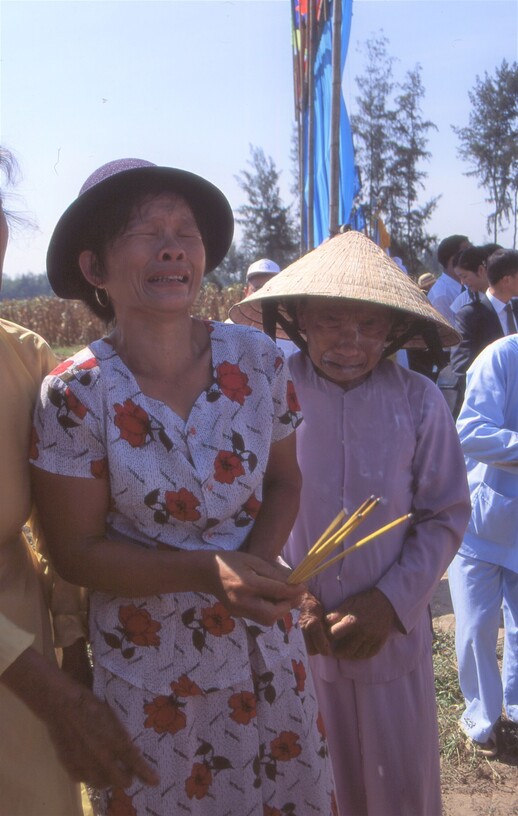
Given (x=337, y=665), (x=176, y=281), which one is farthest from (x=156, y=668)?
(x=176, y=281)

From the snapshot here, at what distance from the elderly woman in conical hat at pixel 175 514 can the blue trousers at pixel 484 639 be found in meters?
1.86

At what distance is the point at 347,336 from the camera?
216 cm

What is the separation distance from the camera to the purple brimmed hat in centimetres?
175

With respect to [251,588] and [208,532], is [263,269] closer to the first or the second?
[208,532]

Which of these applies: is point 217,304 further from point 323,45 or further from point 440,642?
point 440,642

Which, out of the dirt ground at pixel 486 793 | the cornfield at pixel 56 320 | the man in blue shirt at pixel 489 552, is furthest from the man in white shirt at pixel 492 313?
the cornfield at pixel 56 320

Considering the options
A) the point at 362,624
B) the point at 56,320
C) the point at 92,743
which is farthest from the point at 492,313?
the point at 56,320

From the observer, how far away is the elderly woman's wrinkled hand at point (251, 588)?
58.3 inches

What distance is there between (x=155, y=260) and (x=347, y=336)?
0.67 m

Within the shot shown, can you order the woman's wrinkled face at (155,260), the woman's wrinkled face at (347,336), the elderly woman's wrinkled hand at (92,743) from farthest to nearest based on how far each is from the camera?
the woman's wrinkled face at (347,336) → the woman's wrinkled face at (155,260) → the elderly woman's wrinkled hand at (92,743)

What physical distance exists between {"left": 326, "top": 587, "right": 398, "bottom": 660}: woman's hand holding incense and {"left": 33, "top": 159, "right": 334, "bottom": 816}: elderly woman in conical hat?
8.9 inches

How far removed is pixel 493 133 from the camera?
33.6 meters

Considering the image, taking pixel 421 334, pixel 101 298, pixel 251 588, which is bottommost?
pixel 251 588

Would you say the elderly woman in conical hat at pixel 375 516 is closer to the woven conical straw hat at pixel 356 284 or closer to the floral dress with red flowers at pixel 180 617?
the woven conical straw hat at pixel 356 284
